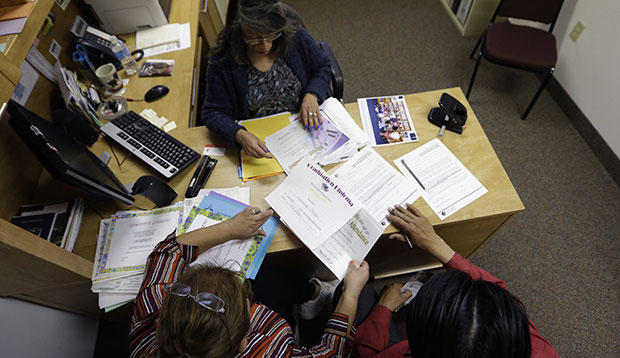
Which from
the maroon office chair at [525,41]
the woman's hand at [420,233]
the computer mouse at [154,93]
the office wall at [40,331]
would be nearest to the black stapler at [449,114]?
the woman's hand at [420,233]

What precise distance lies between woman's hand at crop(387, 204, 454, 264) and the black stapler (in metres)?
0.46

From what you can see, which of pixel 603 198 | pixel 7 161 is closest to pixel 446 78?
pixel 603 198

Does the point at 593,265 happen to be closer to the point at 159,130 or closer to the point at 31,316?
the point at 159,130

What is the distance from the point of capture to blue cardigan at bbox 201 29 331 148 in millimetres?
1381

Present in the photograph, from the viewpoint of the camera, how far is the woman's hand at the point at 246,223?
1126 mm

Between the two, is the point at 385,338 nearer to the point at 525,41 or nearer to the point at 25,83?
the point at 25,83

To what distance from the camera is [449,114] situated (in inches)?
54.2

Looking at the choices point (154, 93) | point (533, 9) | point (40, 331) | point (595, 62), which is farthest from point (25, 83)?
point (595, 62)

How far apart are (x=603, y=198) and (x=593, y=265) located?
49 centimetres

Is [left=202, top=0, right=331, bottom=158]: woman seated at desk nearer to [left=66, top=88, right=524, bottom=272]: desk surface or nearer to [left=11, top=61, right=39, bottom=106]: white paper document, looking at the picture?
[left=66, top=88, right=524, bottom=272]: desk surface

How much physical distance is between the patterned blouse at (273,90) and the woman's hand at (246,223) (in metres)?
0.62

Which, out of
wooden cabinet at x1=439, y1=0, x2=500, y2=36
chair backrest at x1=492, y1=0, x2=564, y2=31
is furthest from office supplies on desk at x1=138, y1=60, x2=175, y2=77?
wooden cabinet at x1=439, y1=0, x2=500, y2=36

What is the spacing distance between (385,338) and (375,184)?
554 millimetres

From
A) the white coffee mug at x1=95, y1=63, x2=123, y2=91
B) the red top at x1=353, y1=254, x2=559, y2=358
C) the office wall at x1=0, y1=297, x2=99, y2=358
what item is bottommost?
the office wall at x1=0, y1=297, x2=99, y2=358
